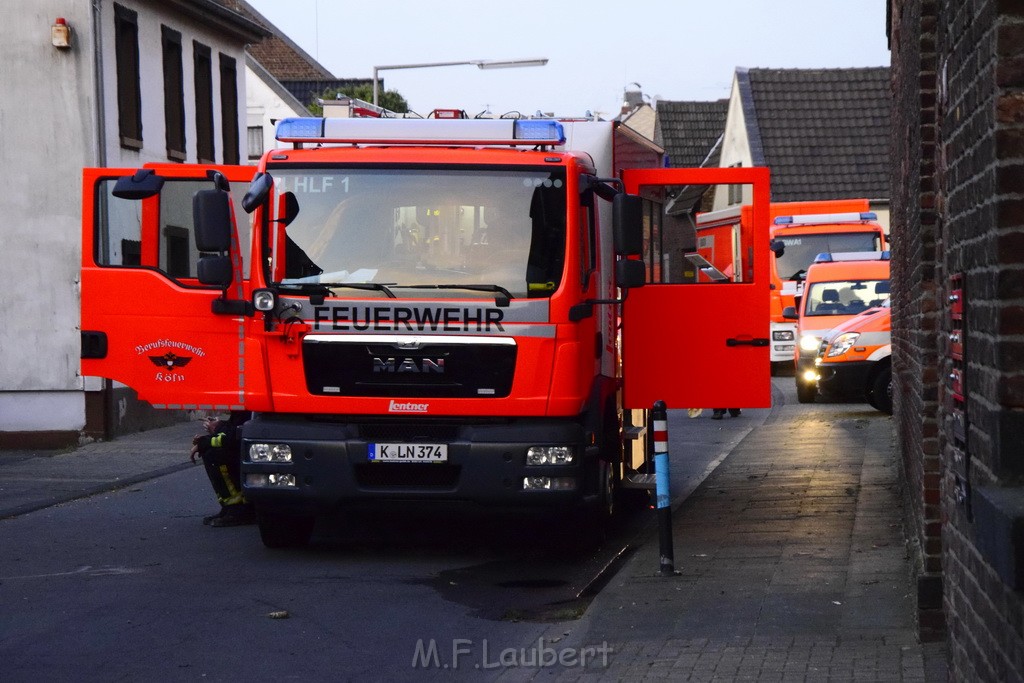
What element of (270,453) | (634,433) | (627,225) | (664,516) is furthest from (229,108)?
(664,516)

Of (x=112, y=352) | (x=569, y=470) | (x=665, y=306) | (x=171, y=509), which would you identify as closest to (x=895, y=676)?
(x=569, y=470)

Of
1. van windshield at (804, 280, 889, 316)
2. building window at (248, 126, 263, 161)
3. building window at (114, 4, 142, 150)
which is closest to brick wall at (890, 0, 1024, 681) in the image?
building window at (114, 4, 142, 150)

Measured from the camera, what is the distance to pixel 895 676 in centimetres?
614

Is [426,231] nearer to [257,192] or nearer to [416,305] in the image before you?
[416,305]

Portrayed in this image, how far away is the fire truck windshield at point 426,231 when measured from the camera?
9391 millimetres

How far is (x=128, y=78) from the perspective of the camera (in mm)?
22062

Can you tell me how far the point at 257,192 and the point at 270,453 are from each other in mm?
1622

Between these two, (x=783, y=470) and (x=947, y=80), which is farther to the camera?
(x=783, y=470)

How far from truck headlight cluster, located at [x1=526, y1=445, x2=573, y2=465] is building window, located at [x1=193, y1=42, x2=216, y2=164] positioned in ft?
57.4

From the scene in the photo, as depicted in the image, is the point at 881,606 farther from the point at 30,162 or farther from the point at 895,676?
the point at 30,162

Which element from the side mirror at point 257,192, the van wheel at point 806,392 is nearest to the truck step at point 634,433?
the side mirror at point 257,192

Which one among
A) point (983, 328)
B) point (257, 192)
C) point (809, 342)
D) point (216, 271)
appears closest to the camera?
point (983, 328)

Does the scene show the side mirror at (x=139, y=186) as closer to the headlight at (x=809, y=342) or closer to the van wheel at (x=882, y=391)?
the van wheel at (x=882, y=391)

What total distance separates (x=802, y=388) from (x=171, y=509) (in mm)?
14090
